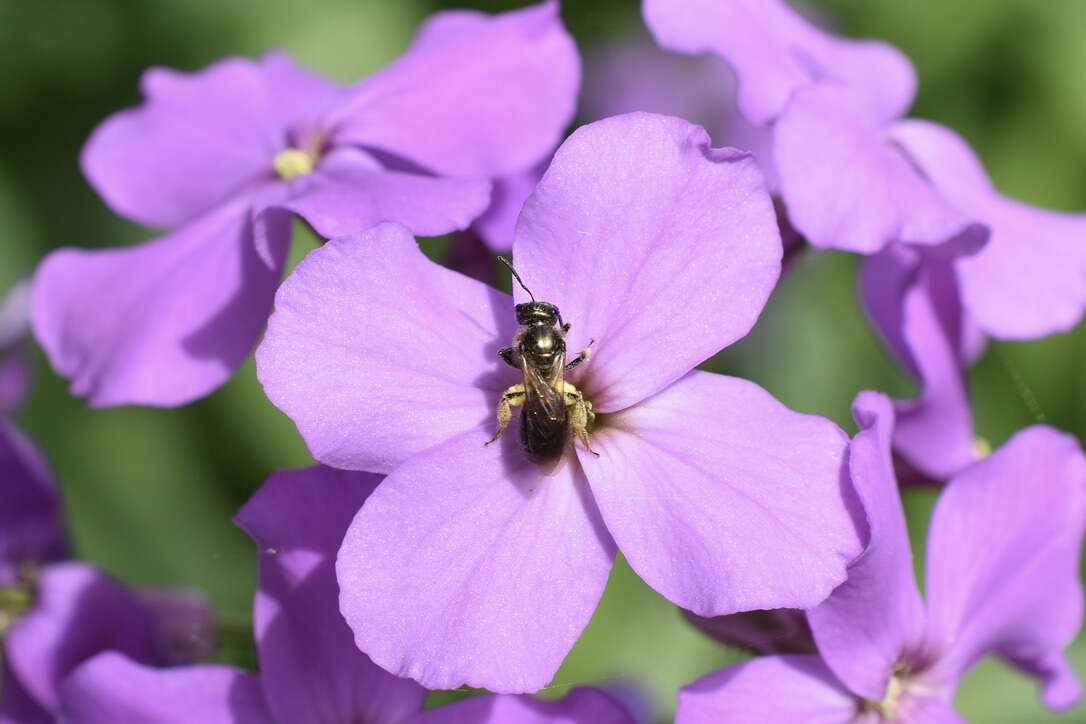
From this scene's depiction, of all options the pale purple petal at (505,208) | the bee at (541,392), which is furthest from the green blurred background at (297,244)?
the bee at (541,392)

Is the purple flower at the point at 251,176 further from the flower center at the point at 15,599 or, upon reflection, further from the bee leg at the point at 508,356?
the flower center at the point at 15,599

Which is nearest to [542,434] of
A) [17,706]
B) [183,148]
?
[183,148]

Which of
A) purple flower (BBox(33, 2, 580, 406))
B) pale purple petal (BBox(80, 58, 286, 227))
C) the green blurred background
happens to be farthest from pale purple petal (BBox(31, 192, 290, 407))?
the green blurred background

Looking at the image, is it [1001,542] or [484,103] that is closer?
[1001,542]

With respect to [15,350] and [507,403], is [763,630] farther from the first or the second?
[15,350]

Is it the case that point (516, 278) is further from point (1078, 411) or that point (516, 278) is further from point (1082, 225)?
point (1078, 411)

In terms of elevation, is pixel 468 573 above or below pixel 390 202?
below
